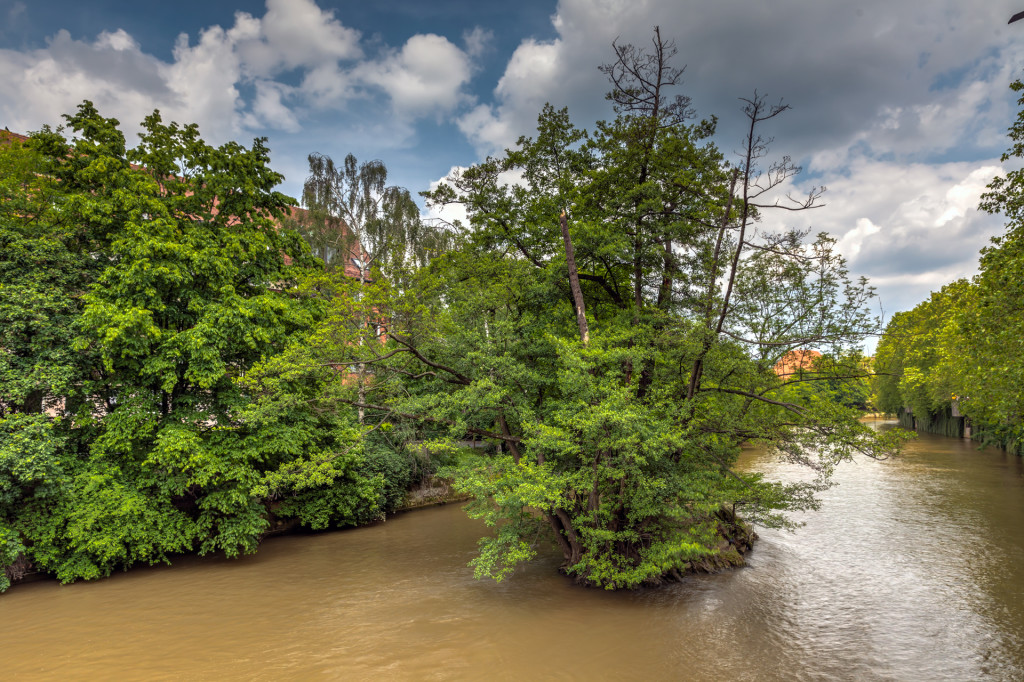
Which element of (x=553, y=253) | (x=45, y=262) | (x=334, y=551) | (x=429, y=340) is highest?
(x=553, y=253)

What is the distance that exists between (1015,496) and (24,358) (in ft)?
98.6

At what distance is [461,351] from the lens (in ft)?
37.6

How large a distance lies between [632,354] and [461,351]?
3742 mm

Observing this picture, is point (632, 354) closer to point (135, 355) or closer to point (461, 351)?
point (461, 351)

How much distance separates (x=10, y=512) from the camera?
10.9 metres

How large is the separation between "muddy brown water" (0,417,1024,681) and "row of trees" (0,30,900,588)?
912mm

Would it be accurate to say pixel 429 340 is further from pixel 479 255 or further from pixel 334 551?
pixel 334 551

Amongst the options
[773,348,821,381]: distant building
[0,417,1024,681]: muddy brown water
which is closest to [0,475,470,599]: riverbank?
[0,417,1024,681]: muddy brown water

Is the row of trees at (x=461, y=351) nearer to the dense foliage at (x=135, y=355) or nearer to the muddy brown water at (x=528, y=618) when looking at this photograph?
the dense foliage at (x=135, y=355)

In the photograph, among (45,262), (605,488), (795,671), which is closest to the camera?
(795,671)

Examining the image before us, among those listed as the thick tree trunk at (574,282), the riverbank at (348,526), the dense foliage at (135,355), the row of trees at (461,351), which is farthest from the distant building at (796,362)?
the dense foliage at (135,355)

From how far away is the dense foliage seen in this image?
1080 cm

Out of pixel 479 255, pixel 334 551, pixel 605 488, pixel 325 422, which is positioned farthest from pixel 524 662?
pixel 479 255

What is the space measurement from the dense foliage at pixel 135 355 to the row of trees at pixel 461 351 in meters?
0.06
